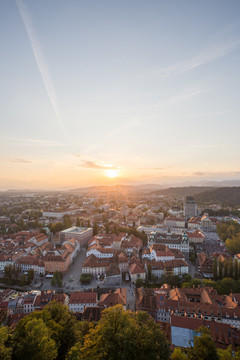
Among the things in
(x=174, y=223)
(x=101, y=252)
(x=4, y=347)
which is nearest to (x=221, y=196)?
(x=174, y=223)

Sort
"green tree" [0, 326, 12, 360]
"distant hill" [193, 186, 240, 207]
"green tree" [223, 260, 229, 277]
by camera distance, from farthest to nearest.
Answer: "distant hill" [193, 186, 240, 207] → "green tree" [223, 260, 229, 277] → "green tree" [0, 326, 12, 360]

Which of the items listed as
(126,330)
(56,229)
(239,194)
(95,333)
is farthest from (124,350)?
(239,194)

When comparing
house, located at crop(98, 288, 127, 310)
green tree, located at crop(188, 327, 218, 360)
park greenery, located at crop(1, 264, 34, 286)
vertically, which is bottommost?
park greenery, located at crop(1, 264, 34, 286)

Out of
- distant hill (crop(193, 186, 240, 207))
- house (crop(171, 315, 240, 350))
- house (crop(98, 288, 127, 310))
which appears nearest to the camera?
house (crop(171, 315, 240, 350))

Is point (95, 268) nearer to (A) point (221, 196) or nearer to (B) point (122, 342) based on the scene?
(B) point (122, 342)

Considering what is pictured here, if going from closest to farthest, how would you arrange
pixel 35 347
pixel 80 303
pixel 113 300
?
1. pixel 35 347
2. pixel 113 300
3. pixel 80 303

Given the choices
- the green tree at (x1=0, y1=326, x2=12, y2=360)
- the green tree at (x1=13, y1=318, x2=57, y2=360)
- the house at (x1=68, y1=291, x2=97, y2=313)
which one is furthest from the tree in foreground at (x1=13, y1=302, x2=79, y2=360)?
the house at (x1=68, y1=291, x2=97, y2=313)

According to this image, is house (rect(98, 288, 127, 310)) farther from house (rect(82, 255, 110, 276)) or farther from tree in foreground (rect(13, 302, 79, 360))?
house (rect(82, 255, 110, 276))

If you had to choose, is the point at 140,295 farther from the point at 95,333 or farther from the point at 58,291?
the point at 95,333
